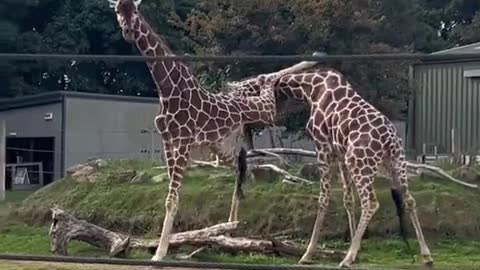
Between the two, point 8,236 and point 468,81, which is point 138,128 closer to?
point 468,81

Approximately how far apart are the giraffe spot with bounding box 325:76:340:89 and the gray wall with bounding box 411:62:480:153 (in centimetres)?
733

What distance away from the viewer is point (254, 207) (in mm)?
12719

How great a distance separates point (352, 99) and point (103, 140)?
44.8 feet

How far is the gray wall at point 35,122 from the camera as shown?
2425cm

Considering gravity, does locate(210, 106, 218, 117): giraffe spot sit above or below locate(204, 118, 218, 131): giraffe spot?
above

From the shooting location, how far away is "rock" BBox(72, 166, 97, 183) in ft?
48.9

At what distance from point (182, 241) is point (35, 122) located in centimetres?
1471

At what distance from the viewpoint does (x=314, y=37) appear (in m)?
21.6

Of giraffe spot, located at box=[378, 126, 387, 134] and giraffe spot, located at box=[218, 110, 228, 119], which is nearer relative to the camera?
giraffe spot, located at box=[378, 126, 387, 134]

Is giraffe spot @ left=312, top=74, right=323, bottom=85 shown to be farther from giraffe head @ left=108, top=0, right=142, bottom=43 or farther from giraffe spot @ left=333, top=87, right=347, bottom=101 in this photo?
giraffe head @ left=108, top=0, right=142, bottom=43

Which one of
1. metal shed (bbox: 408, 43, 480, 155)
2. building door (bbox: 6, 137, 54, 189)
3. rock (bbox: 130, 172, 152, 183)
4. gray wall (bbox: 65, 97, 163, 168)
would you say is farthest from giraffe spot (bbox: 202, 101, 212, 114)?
gray wall (bbox: 65, 97, 163, 168)

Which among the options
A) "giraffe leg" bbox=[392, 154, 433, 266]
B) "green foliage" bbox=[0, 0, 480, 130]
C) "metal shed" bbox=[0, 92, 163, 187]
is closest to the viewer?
"giraffe leg" bbox=[392, 154, 433, 266]

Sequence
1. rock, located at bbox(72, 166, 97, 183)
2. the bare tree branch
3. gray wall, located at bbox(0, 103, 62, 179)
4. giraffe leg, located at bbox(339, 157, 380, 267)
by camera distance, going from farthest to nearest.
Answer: gray wall, located at bbox(0, 103, 62, 179), rock, located at bbox(72, 166, 97, 183), the bare tree branch, giraffe leg, located at bbox(339, 157, 380, 267)

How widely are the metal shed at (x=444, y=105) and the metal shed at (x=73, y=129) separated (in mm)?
5272
